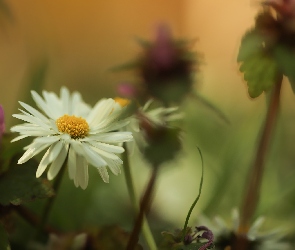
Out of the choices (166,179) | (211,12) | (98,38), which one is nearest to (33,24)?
(98,38)

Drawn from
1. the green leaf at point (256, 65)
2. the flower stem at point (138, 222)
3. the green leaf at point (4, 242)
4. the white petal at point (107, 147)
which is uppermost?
the green leaf at point (256, 65)

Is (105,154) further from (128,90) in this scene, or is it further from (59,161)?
(128,90)

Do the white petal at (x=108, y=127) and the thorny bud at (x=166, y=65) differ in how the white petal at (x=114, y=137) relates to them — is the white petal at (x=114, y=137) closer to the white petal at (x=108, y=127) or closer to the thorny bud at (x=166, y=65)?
the white petal at (x=108, y=127)

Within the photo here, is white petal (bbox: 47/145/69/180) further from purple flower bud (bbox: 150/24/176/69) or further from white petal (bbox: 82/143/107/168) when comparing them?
purple flower bud (bbox: 150/24/176/69)

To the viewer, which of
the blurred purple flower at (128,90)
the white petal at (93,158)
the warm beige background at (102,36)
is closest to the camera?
the white petal at (93,158)

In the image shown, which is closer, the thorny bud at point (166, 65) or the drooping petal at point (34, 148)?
the drooping petal at point (34, 148)

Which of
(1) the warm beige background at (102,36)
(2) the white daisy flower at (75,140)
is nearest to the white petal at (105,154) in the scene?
(2) the white daisy flower at (75,140)

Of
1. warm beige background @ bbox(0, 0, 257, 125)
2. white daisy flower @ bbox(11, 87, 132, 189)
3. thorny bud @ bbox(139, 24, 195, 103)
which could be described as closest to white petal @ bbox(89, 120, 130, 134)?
white daisy flower @ bbox(11, 87, 132, 189)
